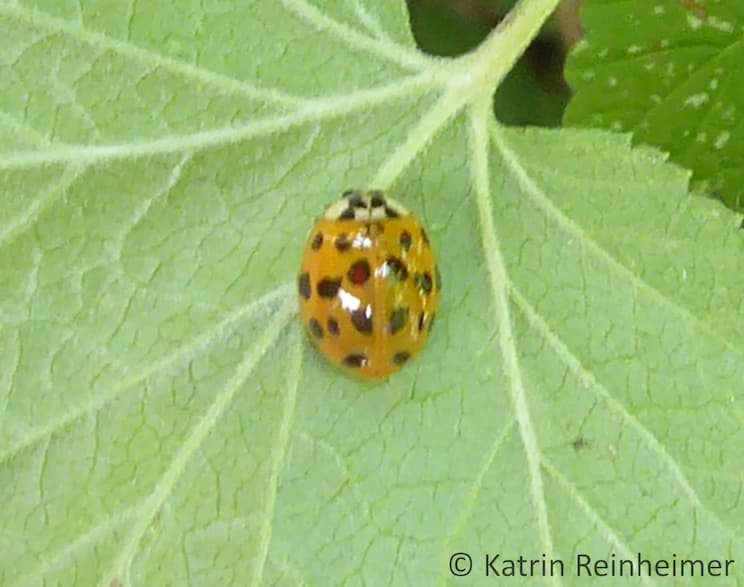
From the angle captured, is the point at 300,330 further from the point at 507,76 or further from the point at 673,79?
the point at 507,76

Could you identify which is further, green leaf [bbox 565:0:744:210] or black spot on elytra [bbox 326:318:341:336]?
green leaf [bbox 565:0:744:210]

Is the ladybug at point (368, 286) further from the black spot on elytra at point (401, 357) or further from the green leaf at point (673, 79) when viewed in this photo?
the green leaf at point (673, 79)

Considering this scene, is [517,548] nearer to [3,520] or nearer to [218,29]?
[3,520]

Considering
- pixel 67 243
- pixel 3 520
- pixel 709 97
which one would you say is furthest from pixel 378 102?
pixel 3 520

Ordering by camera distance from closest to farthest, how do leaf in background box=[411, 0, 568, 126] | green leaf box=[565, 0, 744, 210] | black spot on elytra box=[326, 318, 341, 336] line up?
black spot on elytra box=[326, 318, 341, 336]
green leaf box=[565, 0, 744, 210]
leaf in background box=[411, 0, 568, 126]

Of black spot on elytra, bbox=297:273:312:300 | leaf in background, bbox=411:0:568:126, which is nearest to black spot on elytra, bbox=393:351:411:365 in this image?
black spot on elytra, bbox=297:273:312:300

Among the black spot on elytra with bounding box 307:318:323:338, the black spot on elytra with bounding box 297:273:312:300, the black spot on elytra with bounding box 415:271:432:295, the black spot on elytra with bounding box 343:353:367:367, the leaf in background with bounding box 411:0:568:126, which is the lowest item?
the leaf in background with bounding box 411:0:568:126

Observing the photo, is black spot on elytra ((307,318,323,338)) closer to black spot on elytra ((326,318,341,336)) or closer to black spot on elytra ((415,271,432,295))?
black spot on elytra ((326,318,341,336))
